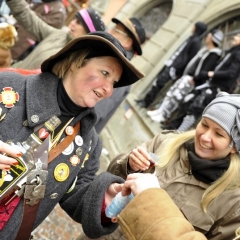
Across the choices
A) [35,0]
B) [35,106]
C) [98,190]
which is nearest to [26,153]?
[35,106]

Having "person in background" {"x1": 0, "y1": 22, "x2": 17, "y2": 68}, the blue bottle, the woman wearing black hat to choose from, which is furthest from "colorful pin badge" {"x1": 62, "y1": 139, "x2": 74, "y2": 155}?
"person in background" {"x1": 0, "y1": 22, "x2": 17, "y2": 68}

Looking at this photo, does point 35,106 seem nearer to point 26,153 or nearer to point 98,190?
point 26,153

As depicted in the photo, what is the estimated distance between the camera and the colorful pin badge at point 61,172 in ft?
5.42

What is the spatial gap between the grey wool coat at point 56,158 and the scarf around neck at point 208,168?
55 centimetres

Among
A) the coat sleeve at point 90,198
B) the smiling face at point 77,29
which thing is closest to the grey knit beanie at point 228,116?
the coat sleeve at point 90,198

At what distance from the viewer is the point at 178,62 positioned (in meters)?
6.61

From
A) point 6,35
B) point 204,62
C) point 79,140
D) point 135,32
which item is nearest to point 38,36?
point 6,35

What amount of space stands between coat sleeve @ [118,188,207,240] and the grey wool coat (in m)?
0.36

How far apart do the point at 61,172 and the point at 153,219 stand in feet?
1.99

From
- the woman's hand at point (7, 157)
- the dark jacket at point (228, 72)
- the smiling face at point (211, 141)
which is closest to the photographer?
the woman's hand at point (7, 157)

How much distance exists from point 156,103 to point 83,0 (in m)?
6.83

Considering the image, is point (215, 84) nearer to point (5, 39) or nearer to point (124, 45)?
point (124, 45)

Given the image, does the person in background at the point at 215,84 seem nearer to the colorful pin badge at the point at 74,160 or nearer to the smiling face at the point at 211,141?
the smiling face at the point at 211,141

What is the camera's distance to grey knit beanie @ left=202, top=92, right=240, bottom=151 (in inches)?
77.5
